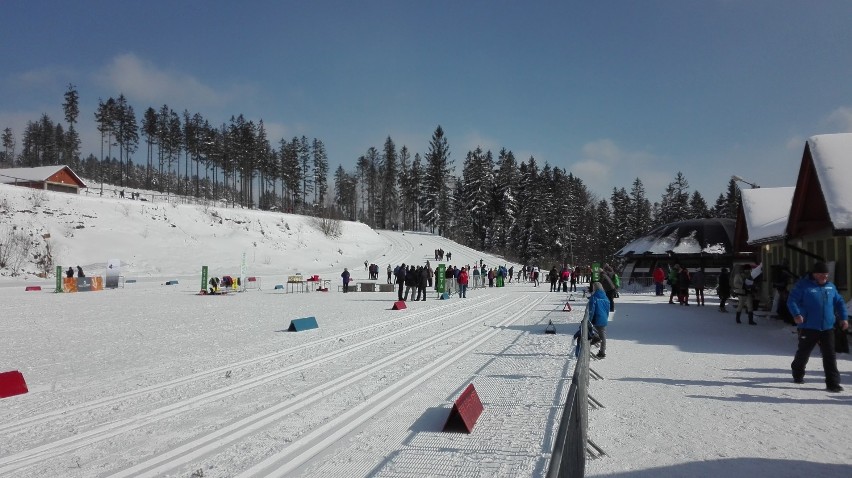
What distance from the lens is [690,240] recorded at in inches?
1624

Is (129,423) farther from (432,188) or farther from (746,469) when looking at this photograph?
(432,188)

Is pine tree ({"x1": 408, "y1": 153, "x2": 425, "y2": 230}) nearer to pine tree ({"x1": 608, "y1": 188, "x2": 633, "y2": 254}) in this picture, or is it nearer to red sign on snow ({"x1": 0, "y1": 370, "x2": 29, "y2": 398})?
pine tree ({"x1": 608, "y1": 188, "x2": 633, "y2": 254})

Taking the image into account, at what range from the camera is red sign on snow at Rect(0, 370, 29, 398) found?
7.21m

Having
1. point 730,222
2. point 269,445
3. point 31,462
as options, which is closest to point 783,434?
point 269,445

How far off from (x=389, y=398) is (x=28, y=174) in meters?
69.8

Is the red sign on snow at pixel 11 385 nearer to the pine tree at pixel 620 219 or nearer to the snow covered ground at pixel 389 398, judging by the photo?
the snow covered ground at pixel 389 398

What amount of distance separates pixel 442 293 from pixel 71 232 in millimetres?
33810

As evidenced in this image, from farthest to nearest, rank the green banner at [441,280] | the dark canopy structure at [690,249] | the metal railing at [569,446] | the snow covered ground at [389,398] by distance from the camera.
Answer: the dark canopy structure at [690,249], the green banner at [441,280], the snow covered ground at [389,398], the metal railing at [569,446]

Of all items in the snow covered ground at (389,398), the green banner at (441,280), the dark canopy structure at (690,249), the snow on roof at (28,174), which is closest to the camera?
the snow covered ground at (389,398)

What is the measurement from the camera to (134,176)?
389ft

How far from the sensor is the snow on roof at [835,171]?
12567 millimetres

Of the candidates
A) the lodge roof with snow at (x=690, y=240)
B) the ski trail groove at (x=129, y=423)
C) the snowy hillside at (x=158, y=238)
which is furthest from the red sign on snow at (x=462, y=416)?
the snowy hillside at (x=158, y=238)

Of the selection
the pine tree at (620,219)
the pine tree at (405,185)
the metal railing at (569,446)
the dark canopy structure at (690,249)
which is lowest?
the metal railing at (569,446)

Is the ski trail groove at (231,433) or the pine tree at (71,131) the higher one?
the pine tree at (71,131)
